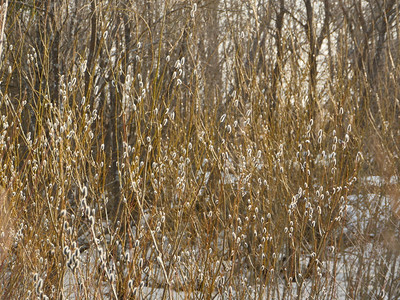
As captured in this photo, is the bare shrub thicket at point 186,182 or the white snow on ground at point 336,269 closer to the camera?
the bare shrub thicket at point 186,182

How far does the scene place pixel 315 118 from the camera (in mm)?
4113

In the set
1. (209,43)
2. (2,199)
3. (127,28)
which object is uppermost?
(209,43)

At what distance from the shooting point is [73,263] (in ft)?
4.42

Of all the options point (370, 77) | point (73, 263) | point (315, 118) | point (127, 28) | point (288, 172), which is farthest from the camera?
point (370, 77)

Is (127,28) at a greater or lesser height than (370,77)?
greater

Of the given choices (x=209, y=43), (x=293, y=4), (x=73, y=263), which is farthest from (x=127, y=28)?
(x=293, y=4)

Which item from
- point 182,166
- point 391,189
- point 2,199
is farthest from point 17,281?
point 391,189

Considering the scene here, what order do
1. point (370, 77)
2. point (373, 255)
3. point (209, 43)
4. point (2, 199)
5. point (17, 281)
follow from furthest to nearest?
point (209, 43) < point (370, 77) < point (373, 255) < point (17, 281) < point (2, 199)

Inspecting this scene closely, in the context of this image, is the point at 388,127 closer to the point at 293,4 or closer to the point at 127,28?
the point at 127,28

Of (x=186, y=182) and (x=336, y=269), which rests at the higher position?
(x=186, y=182)

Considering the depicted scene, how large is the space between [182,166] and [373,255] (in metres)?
1.75

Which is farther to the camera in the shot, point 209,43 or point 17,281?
point 209,43

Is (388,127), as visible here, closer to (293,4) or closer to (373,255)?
(373,255)

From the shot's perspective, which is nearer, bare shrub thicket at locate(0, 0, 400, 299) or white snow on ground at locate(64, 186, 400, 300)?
bare shrub thicket at locate(0, 0, 400, 299)
